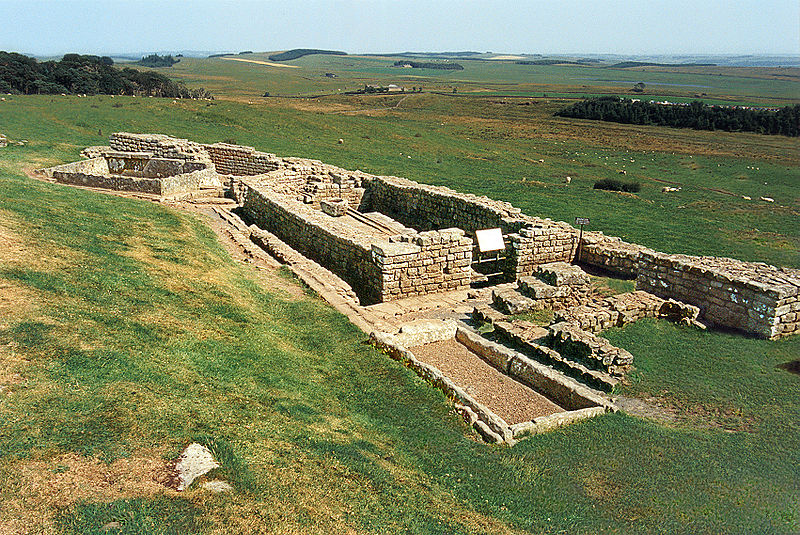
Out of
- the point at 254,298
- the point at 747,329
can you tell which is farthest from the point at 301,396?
the point at 747,329

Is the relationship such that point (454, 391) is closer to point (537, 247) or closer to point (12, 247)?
point (12, 247)

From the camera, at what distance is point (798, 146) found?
5588 centimetres

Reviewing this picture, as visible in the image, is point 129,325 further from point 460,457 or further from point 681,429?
point 681,429

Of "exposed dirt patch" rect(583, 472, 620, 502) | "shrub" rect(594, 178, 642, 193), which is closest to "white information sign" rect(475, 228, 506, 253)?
"exposed dirt patch" rect(583, 472, 620, 502)

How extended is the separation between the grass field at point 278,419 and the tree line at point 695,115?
65765 mm

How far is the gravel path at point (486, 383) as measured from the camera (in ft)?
30.6

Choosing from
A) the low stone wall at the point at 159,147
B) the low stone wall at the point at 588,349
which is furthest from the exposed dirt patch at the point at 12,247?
the low stone wall at the point at 159,147

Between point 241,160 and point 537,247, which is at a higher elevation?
point 241,160

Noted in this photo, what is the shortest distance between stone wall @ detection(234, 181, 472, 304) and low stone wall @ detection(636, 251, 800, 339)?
4706mm

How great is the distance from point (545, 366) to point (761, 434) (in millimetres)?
3340

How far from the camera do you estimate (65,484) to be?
4859mm

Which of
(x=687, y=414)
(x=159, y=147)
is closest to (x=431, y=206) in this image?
(x=687, y=414)

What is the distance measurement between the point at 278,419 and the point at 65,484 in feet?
8.28

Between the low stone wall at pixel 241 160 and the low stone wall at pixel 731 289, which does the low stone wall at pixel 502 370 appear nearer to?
the low stone wall at pixel 731 289
